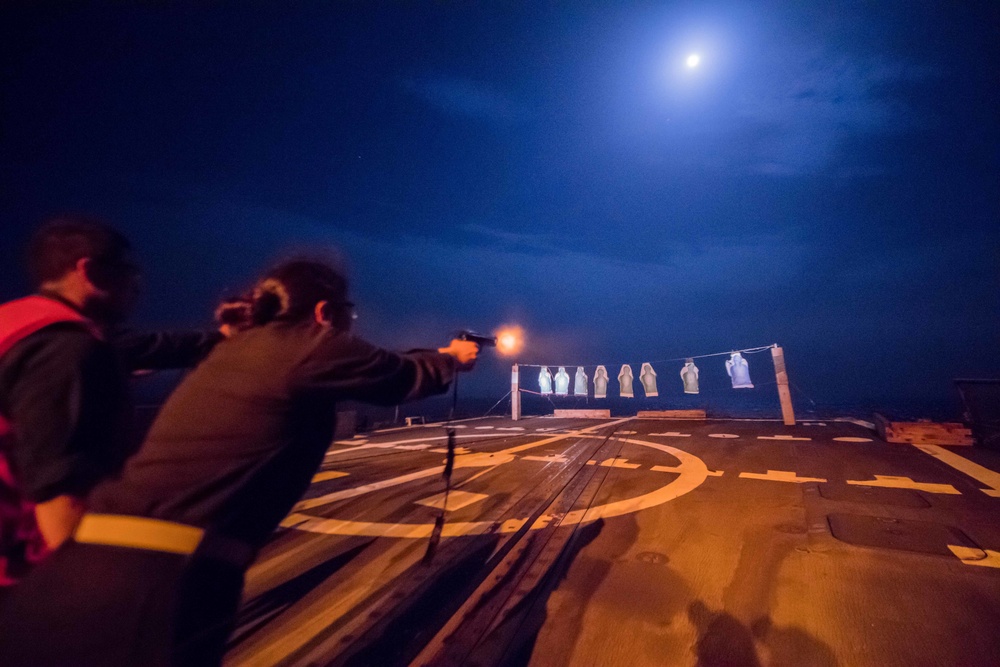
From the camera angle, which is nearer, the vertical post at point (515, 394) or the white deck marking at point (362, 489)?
the white deck marking at point (362, 489)

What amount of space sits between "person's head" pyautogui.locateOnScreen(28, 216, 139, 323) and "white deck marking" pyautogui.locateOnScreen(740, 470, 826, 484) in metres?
8.51

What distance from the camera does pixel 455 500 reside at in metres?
5.75

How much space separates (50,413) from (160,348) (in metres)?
1.21

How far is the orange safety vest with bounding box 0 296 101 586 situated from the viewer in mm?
1394

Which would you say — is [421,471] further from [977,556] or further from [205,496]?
[977,556]

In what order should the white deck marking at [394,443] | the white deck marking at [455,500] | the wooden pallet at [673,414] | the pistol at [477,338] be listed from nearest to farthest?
the pistol at [477,338], the white deck marking at [455,500], the white deck marking at [394,443], the wooden pallet at [673,414]

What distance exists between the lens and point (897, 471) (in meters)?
6.74

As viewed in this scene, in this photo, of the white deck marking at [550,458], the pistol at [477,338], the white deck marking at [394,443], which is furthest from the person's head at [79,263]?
the white deck marking at [394,443]

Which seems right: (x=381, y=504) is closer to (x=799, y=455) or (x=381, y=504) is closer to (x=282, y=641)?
(x=282, y=641)

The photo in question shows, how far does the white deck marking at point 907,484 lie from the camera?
5.55 meters

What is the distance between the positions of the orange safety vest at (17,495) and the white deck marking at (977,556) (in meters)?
6.87

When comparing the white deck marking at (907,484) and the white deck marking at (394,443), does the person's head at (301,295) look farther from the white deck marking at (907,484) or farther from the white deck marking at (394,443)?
the white deck marking at (394,443)

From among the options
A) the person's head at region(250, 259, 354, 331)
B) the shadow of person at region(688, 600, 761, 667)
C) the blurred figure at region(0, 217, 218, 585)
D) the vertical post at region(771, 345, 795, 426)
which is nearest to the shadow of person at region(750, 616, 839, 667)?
the shadow of person at region(688, 600, 761, 667)

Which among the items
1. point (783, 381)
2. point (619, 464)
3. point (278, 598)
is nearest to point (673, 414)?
point (783, 381)
